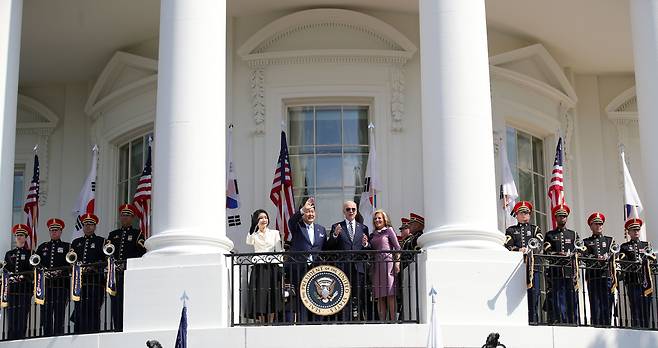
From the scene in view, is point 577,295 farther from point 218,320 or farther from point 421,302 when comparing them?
point 218,320

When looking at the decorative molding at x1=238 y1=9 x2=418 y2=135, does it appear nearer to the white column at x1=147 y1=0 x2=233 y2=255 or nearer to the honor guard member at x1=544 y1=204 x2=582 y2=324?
the white column at x1=147 y1=0 x2=233 y2=255

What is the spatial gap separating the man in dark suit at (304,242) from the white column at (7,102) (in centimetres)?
474

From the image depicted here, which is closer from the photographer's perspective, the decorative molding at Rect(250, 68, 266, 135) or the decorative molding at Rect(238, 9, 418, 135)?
the decorative molding at Rect(250, 68, 266, 135)

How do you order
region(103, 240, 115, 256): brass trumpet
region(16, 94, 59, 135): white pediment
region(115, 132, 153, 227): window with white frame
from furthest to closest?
region(16, 94, 59, 135): white pediment → region(115, 132, 153, 227): window with white frame → region(103, 240, 115, 256): brass trumpet

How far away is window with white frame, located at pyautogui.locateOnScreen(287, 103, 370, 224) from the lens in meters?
25.0

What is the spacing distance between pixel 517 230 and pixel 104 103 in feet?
33.1

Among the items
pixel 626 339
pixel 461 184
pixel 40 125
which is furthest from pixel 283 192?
pixel 626 339

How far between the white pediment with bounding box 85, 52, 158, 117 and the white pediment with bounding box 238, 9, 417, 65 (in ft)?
6.55

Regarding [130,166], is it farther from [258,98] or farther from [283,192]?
[283,192]

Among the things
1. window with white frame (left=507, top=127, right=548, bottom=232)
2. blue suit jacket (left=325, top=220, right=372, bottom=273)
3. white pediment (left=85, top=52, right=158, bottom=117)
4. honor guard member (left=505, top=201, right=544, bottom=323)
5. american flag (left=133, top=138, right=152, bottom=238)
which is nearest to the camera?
honor guard member (left=505, top=201, right=544, bottom=323)

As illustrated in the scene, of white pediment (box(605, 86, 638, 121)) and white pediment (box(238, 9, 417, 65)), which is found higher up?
white pediment (box(238, 9, 417, 65))

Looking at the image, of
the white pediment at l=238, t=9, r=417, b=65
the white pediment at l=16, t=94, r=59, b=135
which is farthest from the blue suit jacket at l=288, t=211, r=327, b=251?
the white pediment at l=16, t=94, r=59, b=135

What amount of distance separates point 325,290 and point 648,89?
6673 millimetres

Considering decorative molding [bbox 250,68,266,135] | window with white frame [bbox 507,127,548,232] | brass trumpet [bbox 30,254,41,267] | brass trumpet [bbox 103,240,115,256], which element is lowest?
brass trumpet [bbox 30,254,41,267]
